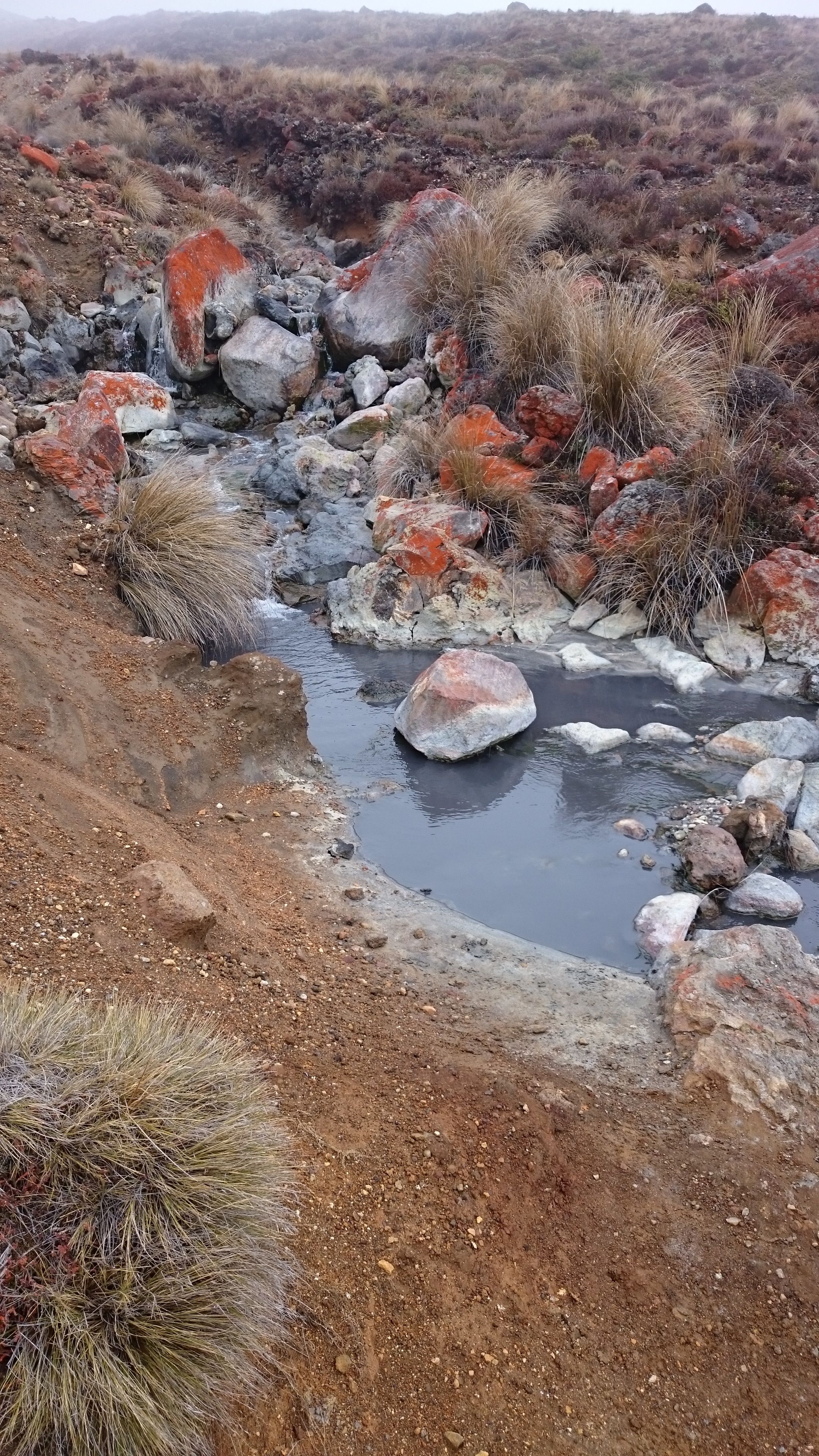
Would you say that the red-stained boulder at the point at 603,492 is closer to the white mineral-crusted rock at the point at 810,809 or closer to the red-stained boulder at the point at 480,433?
the red-stained boulder at the point at 480,433

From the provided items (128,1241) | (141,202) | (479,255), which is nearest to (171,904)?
(128,1241)

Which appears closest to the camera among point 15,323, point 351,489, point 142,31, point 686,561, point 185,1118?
point 185,1118

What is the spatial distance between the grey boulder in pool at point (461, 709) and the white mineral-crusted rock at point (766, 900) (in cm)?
174

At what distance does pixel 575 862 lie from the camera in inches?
182

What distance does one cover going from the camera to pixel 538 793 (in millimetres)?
5191

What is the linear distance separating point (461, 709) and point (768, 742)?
5.80ft

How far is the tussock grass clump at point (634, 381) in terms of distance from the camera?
741 cm

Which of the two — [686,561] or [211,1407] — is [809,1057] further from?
[686,561]

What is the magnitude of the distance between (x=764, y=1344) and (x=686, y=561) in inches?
209

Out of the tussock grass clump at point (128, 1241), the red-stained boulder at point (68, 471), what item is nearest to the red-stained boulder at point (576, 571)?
the red-stained boulder at point (68, 471)

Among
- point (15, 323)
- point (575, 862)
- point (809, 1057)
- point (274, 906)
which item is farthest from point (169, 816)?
point (15, 323)

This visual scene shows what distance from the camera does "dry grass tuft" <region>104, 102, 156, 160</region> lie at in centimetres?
1605

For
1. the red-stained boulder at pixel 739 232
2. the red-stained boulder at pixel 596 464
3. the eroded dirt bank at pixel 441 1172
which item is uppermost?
the red-stained boulder at pixel 739 232

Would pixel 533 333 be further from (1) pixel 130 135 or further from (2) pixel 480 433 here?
(1) pixel 130 135
